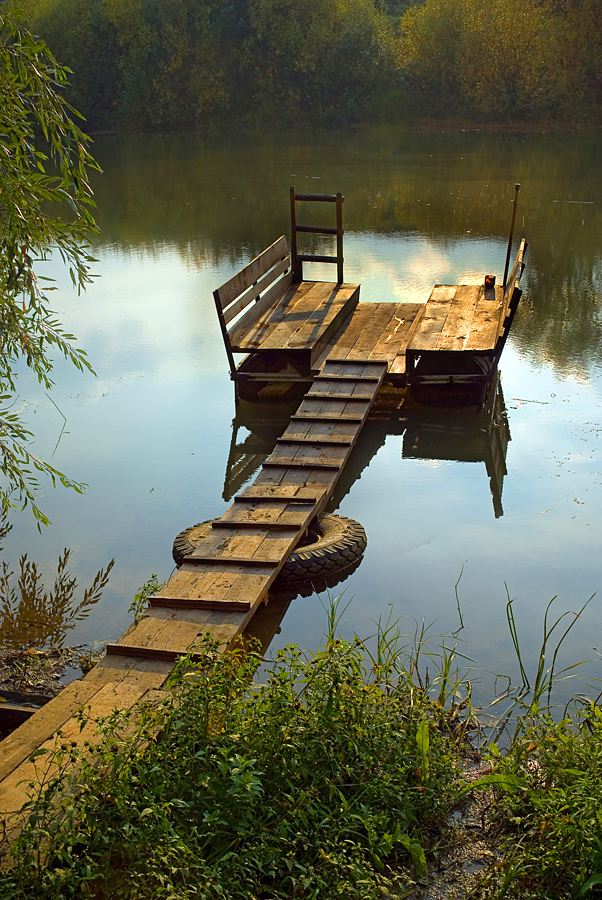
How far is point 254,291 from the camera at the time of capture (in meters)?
12.0

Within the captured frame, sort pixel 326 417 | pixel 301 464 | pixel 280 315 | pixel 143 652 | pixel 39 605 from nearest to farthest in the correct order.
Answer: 1. pixel 143 652
2. pixel 39 605
3. pixel 301 464
4. pixel 326 417
5. pixel 280 315

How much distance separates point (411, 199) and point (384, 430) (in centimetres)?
1462

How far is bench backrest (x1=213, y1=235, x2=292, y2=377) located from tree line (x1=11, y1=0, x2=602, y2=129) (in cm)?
3052

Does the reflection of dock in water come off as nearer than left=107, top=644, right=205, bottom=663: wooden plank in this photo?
No

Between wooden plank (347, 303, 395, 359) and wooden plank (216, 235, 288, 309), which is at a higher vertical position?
wooden plank (216, 235, 288, 309)

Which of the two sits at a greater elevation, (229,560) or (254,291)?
(254,291)

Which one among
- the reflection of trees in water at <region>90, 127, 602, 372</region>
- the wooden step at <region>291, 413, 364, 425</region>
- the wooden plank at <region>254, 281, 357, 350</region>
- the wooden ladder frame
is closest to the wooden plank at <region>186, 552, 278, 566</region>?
the wooden step at <region>291, 413, 364, 425</region>

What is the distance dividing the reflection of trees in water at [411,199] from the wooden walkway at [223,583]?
174 inches

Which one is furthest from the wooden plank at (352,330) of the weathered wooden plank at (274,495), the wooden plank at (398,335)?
the weathered wooden plank at (274,495)

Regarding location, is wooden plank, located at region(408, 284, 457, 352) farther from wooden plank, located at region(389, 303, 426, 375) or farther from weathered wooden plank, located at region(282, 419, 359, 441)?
weathered wooden plank, located at region(282, 419, 359, 441)

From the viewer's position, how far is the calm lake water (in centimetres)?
682

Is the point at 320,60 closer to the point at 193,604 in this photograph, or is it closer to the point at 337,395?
the point at 337,395

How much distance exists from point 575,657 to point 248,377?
5.79 metres

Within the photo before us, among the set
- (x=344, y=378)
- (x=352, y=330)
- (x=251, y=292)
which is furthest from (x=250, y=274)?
(x=344, y=378)
